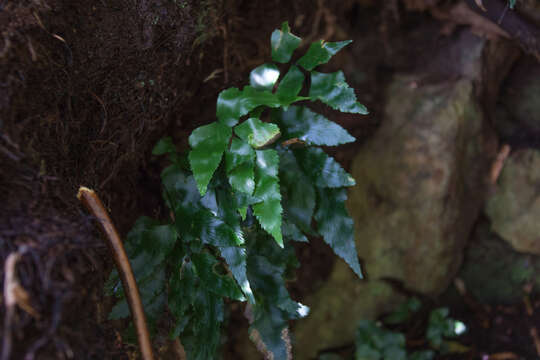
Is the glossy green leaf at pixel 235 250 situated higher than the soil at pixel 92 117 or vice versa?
the soil at pixel 92 117

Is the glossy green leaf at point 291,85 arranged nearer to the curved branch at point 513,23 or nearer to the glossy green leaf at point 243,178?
the glossy green leaf at point 243,178

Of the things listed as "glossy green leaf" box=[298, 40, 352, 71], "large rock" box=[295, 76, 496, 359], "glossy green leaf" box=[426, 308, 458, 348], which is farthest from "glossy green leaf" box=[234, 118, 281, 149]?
"glossy green leaf" box=[426, 308, 458, 348]

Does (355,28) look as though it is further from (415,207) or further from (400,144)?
(415,207)

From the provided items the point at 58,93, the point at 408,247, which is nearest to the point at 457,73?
the point at 408,247

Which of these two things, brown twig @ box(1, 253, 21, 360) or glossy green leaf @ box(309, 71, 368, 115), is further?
glossy green leaf @ box(309, 71, 368, 115)

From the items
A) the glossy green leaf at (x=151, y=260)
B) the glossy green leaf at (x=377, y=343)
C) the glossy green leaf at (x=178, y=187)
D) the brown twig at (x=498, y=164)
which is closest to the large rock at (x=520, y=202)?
the brown twig at (x=498, y=164)

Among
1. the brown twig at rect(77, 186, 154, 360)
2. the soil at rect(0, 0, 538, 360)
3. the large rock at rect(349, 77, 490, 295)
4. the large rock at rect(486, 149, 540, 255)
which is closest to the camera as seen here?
the soil at rect(0, 0, 538, 360)

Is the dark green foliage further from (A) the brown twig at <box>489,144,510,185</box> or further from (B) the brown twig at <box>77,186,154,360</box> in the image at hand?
(B) the brown twig at <box>77,186,154,360</box>
